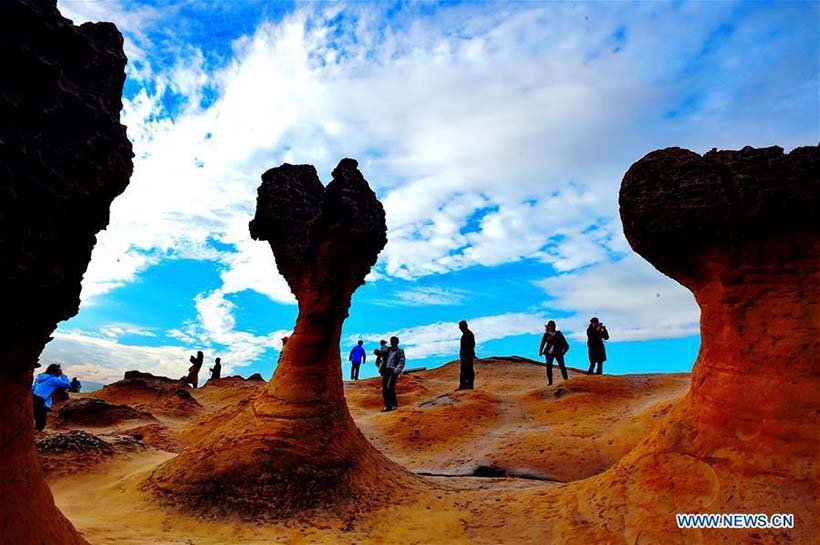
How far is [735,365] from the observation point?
4.27 meters

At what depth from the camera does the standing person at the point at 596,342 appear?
13.0m

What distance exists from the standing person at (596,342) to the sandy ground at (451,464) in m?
1.20

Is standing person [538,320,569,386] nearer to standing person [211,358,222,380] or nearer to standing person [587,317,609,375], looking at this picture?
standing person [587,317,609,375]

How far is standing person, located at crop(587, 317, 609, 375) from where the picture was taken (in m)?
13.0

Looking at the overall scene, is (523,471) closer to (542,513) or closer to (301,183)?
(542,513)

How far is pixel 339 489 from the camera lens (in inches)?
217

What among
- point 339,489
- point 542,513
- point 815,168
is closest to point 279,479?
point 339,489

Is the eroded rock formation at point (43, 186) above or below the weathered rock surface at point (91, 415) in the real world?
above

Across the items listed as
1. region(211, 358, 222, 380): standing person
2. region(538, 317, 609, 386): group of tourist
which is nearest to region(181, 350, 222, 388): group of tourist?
region(211, 358, 222, 380): standing person

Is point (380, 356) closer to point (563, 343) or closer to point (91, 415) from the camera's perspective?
point (563, 343)

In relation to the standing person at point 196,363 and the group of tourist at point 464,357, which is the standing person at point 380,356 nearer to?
the group of tourist at point 464,357

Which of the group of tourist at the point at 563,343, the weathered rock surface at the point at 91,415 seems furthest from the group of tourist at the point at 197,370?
the group of tourist at the point at 563,343

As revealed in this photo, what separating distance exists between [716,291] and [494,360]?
18337 mm

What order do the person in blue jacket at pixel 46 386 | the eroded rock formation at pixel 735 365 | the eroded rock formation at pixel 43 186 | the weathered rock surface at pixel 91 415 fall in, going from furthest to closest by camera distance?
the weathered rock surface at pixel 91 415 → the person in blue jacket at pixel 46 386 → the eroded rock formation at pixel 735 365 → the eroded rock formation at pixel 43 186
